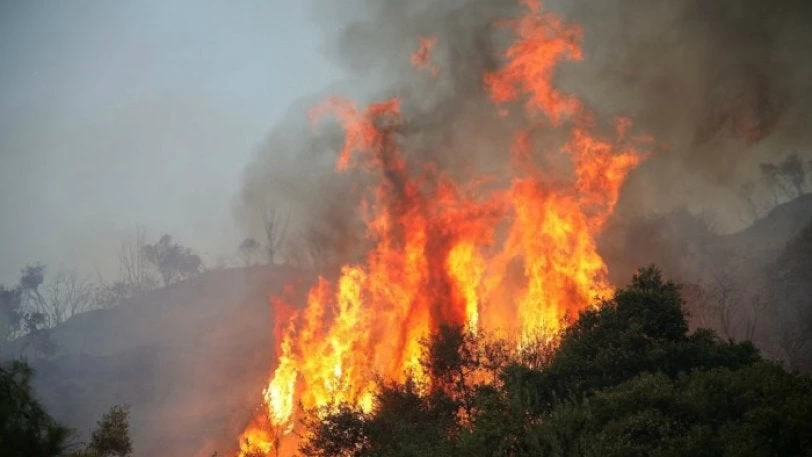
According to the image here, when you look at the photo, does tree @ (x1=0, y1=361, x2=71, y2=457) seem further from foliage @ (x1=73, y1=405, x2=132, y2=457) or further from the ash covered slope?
the ash covered slope

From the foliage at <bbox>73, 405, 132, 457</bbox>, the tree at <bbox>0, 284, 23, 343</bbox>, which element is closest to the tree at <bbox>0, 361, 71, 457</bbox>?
the foliage at <bbox>73, 405, 132, 457</bbox>

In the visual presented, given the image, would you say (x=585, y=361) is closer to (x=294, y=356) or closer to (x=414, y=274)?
(x=414, y=274)

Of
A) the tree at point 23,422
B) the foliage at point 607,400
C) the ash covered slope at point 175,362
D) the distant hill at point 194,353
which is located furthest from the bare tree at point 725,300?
the tree at point 23,422

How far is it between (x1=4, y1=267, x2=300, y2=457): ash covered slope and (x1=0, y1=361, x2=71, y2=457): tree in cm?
5810

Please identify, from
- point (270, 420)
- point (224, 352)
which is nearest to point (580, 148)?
point (270, 420)

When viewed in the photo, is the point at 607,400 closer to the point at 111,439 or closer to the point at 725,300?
the point at 111,439

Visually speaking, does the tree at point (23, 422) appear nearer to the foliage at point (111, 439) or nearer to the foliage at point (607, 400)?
the foliage at point (111, 439)

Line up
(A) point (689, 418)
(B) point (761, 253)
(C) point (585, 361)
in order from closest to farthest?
(A) point (689, 418) < (C) point (585, 361) < (B) point (761, 253)

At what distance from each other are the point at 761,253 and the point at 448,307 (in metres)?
66.0

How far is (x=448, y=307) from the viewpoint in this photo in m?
53.5

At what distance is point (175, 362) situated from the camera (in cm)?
12038

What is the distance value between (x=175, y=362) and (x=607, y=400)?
11255 cm

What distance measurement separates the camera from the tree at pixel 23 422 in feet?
77.7

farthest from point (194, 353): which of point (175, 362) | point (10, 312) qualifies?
point (10, 312)
